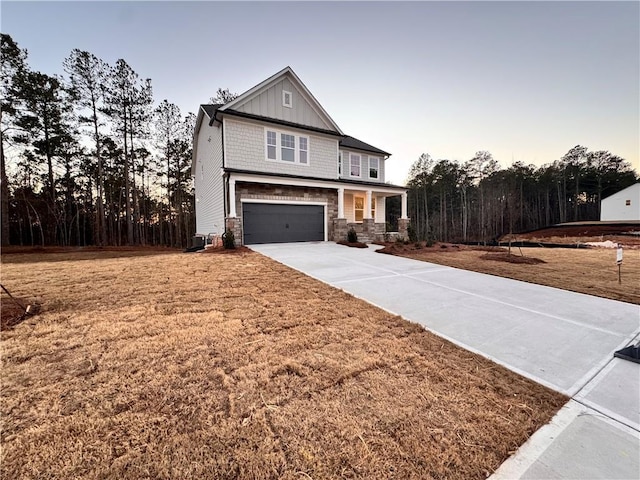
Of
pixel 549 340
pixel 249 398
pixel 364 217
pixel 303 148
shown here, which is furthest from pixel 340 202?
pixel 249 398

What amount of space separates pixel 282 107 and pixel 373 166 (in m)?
7.53

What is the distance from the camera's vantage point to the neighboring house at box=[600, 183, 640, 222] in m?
29.1

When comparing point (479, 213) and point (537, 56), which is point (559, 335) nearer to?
point (537, 56)

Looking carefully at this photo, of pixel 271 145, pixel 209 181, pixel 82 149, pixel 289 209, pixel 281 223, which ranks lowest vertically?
pixel 281 223

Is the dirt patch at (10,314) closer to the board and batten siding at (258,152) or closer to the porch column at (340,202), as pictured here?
the board and batten siding at (258,152)

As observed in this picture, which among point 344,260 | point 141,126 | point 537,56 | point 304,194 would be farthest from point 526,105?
point 141,126

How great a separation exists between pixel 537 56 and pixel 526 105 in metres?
3.10

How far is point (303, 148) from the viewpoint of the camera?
1403 centimetres

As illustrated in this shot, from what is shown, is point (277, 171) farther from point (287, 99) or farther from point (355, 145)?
point (355, 145)

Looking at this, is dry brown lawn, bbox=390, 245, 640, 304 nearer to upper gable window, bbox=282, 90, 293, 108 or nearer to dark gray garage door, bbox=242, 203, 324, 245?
dark gray garage door, bbox=242, 203, 324, 245

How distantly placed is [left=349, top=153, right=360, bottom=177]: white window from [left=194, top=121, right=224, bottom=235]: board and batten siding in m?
8.27

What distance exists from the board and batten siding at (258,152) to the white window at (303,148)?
25 centimetres

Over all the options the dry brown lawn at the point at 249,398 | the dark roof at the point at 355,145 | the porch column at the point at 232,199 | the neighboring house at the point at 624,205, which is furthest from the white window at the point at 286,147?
the neighboring house at the point at 624,205

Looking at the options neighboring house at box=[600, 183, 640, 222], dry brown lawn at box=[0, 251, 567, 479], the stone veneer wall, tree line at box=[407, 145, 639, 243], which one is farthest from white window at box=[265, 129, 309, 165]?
neighboring house at box=[600, 183, 640, 222]
